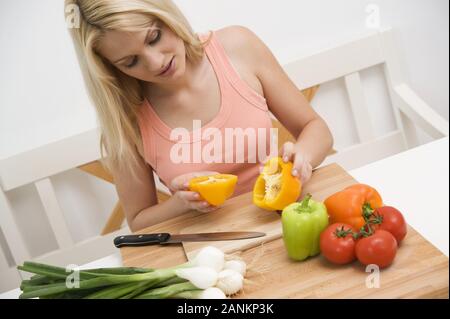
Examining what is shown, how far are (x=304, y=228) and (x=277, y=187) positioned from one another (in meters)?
0.17

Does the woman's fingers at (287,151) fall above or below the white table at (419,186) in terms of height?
above

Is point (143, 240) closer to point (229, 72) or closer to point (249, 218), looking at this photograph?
point (249, 218)

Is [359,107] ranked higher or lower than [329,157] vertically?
higher

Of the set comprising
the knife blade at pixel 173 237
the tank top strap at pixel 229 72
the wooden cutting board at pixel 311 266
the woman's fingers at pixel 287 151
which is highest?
the tank top strap at pixel 229 72

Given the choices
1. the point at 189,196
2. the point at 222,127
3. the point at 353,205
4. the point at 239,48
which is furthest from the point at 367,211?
the point at 239,48

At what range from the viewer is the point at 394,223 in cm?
94

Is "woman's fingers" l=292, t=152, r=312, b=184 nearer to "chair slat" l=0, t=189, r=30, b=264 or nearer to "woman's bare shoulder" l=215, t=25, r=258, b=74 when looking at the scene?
"woman's bare shoulder" l=215, t=25, r=258, b=74

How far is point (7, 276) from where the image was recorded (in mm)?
1997

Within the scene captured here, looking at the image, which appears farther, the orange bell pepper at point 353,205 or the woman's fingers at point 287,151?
the woman's fingers at point 287,151

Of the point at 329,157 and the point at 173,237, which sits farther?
the point at 329,157

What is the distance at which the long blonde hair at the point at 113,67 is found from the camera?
1185mm

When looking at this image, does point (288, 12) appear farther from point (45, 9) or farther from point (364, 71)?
point (45, 9)

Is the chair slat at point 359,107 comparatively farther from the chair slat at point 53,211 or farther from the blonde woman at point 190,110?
the chair slat at point 53,211

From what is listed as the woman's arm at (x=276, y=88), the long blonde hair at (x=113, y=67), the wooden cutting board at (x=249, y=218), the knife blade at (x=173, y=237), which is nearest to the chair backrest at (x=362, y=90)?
the woman's arm at (x=276, y=88)
